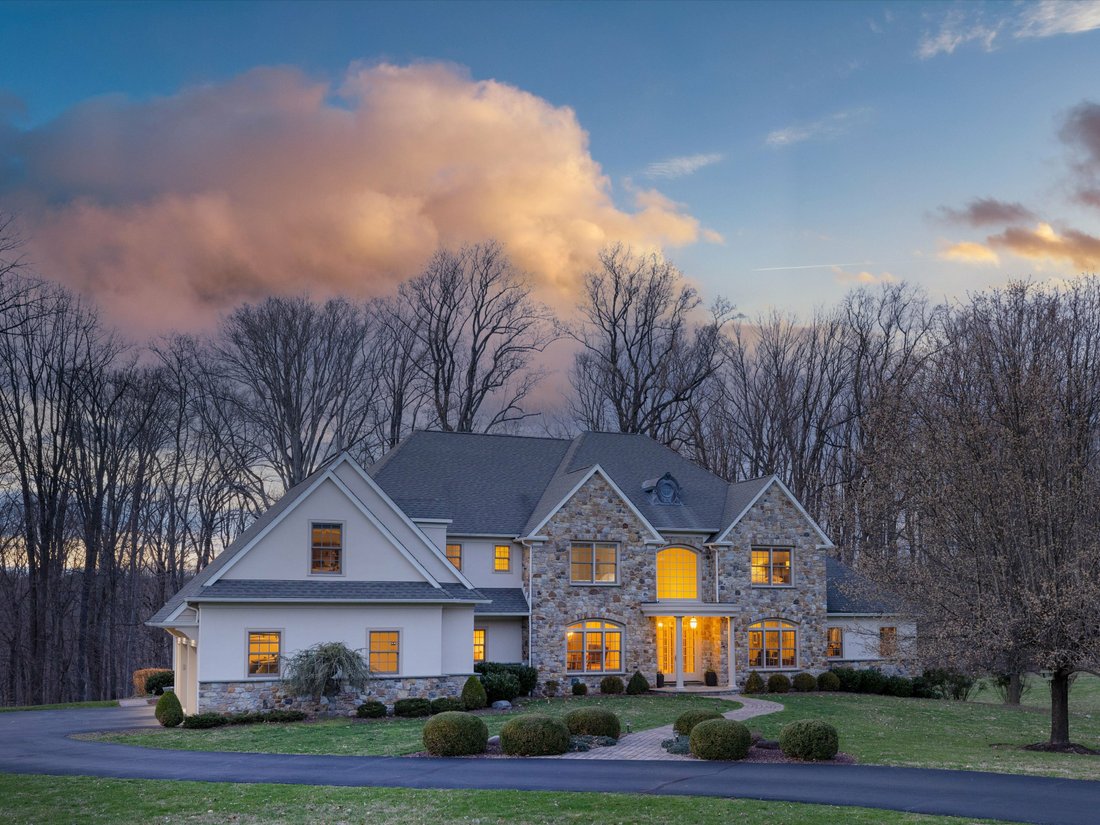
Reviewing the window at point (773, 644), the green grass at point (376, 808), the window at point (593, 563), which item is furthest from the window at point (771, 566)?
the green grass at point (376, 808)

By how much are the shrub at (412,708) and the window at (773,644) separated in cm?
1453

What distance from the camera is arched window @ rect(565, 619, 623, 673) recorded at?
3759 cm

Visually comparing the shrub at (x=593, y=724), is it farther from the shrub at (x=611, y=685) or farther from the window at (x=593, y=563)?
the window at (x=593, y=563)

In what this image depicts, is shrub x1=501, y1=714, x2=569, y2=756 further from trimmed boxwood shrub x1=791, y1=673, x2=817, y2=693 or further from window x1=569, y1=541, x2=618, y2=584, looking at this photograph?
trimmed boxwood shrub x1=791, y1=673, x2=817, y2=693

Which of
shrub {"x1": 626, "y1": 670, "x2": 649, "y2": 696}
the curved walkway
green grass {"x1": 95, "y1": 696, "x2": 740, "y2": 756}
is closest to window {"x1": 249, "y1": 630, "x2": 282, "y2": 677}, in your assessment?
green grass {"x1": 95, "y1": 696, "x2": 740, "y2": 756}

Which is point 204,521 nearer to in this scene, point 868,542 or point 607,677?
point 607,677

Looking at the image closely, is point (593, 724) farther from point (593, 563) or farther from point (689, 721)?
point (593, 563)

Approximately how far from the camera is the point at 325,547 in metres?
31.6

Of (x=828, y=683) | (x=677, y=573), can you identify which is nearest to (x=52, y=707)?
(x=677, y=573)

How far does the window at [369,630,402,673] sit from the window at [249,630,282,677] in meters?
2.78

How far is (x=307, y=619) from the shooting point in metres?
30.6

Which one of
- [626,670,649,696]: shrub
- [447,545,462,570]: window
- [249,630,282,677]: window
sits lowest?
[626,670,649,696]: shrub

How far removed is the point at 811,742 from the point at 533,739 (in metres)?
5.61

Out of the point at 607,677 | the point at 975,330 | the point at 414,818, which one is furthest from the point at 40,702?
the point at 975,330
